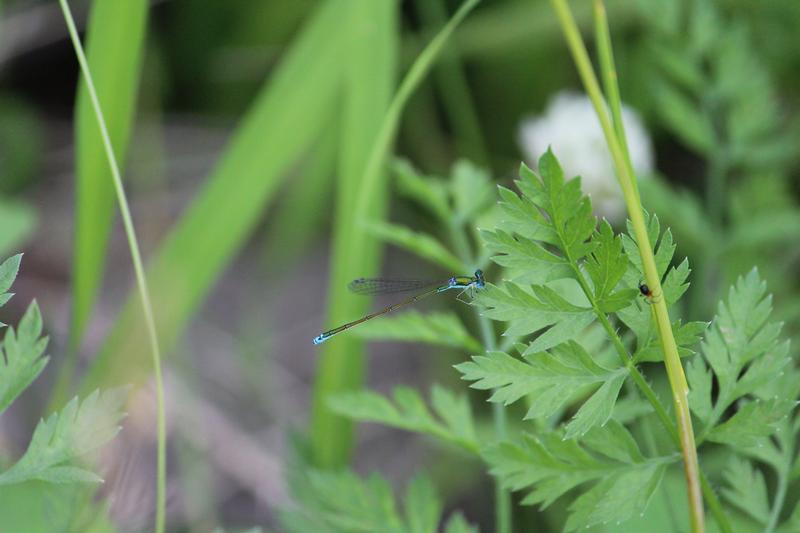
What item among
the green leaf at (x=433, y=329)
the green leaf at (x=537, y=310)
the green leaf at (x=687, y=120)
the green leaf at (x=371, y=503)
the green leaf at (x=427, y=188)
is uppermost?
the green leaf at (x=687, y=120)

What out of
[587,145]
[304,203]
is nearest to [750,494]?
[587,145]

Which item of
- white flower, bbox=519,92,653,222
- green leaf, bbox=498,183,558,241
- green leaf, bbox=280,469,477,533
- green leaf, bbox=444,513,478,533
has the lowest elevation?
green leaf, bbox=444,513,478,533

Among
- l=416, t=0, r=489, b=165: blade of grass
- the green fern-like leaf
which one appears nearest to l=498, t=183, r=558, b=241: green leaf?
the green fern-like leaf

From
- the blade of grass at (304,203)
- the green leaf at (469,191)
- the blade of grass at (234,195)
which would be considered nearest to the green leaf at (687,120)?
the green leaf at (469,191)

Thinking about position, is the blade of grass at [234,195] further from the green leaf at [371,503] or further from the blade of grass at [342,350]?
the green leaf at [371,503]

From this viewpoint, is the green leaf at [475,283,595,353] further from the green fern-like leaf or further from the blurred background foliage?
the blurred background foliage

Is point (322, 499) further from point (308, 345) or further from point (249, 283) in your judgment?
point (249, 283)

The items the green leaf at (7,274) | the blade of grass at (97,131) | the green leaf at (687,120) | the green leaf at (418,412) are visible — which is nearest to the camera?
the green leaf at (7,274)

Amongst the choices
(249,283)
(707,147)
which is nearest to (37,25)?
(249,283)
